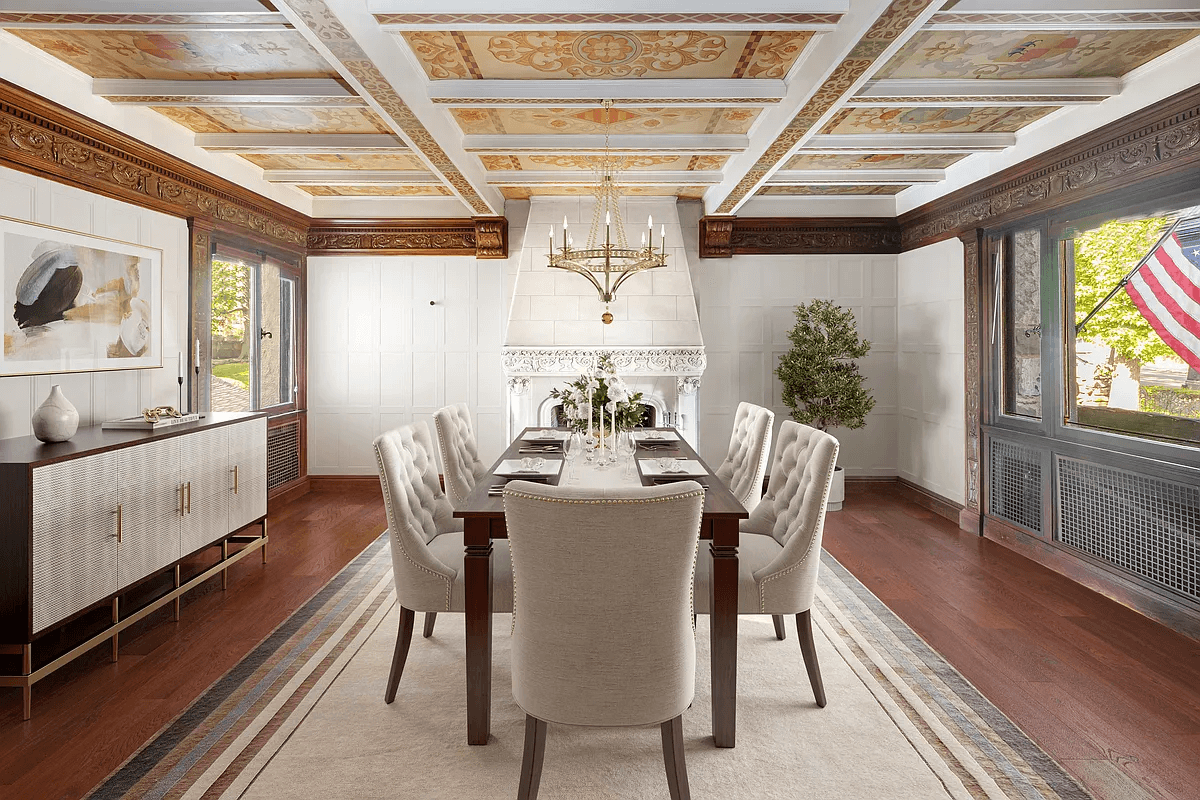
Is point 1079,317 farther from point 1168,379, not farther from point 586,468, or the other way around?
point 586,468

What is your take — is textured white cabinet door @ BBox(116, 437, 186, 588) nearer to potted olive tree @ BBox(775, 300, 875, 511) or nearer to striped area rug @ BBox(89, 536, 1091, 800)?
striped area rug @ BBox(89, 536, 1091, 800)

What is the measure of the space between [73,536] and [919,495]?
5.92 m

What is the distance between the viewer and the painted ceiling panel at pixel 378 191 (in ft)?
20.1

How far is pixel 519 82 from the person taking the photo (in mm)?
3574

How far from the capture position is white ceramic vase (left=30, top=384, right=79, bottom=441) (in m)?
2.90

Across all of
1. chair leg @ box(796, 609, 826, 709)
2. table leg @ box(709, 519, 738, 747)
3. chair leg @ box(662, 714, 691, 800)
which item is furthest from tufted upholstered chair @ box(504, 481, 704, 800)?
chair leg @ box(796, 609, 826, 709)

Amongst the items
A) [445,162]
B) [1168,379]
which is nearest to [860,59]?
[1168,379]

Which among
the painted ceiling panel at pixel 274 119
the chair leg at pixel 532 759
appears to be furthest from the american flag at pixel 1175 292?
the painted ceiling panel at pixel 274 119

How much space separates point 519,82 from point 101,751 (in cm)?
328

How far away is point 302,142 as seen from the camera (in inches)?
177

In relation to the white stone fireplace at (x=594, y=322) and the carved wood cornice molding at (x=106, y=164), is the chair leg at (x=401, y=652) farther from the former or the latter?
the white stone fireplace at (x=594, y=322)

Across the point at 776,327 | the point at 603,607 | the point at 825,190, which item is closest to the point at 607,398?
the point at 603,607

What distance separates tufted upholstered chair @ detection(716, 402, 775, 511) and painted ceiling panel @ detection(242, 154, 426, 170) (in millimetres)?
2974

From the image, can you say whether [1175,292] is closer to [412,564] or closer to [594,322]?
[412,564]
